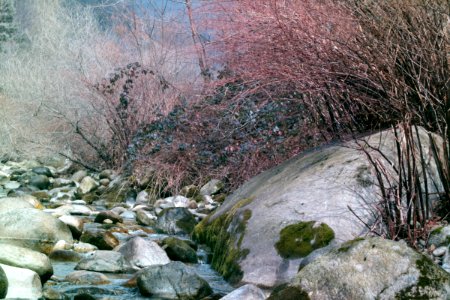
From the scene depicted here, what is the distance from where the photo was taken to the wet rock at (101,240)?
6770 millimetres

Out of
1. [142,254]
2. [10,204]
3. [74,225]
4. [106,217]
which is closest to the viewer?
[142,254]

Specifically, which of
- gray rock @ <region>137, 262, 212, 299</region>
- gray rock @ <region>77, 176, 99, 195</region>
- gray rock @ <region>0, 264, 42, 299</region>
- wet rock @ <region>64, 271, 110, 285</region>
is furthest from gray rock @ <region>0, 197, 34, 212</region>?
gray rock @ <region>77, 176, 99, 195</region>

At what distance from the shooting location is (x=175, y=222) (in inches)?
323

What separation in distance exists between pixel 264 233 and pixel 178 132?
561 centimetres

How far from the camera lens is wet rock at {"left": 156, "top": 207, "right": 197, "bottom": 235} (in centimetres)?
813

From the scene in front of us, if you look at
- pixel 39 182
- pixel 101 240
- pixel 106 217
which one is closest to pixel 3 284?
pixel 101 240

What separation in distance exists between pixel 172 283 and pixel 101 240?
2.01 meters

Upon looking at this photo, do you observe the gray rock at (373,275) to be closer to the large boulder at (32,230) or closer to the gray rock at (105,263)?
the gray rock at (105,263)

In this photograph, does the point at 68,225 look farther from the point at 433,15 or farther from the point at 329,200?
the point at 433,15

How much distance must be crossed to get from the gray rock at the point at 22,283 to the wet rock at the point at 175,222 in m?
3.38

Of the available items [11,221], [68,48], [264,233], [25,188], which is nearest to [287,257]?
[264,233]

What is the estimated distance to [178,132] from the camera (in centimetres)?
1071

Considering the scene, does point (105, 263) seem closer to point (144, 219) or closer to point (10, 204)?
point (10, 204)

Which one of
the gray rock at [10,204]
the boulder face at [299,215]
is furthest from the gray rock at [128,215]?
the boulder face at [299,215]
